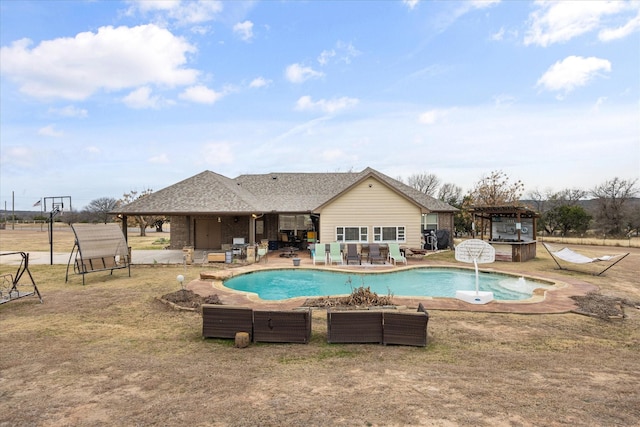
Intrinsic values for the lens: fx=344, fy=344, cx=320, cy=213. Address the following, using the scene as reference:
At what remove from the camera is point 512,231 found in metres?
20.0

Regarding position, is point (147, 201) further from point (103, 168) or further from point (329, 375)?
point (329, 375)

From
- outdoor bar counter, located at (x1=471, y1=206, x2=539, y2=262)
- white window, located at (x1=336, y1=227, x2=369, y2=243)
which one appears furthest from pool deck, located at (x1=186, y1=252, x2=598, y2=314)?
white window, located at (x1=336, y1=227, x2=369, y2=243)

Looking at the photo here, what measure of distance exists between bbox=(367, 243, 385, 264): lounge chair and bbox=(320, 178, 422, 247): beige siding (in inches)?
76.6

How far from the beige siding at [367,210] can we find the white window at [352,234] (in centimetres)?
19

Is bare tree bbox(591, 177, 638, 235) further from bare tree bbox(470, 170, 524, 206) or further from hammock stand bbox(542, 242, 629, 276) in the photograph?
hammock stand bbox(542, 242, 629, 276)

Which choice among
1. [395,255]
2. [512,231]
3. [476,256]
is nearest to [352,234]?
[395,255]

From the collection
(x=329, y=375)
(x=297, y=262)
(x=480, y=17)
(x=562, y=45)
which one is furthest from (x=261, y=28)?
(x=329, y=375)

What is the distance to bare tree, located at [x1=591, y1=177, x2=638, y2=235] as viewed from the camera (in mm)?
39531

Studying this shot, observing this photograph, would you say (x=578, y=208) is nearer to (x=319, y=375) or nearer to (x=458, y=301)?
(x=458, y=301)

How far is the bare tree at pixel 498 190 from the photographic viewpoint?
34750mm

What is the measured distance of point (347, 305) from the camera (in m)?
8.56

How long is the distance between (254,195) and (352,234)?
29.0 feet

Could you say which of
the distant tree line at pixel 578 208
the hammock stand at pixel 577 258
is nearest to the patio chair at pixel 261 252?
the hammock stand at pixel 577 258

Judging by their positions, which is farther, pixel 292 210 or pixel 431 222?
pixel 431 222
